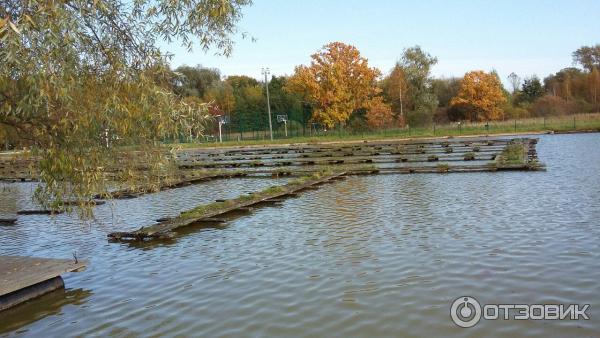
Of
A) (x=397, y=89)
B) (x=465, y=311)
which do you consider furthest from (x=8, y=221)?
(x=397, y=89)

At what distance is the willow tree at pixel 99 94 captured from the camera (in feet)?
18.6

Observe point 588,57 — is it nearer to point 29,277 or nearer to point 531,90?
point 531,90

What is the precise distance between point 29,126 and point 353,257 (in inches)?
185

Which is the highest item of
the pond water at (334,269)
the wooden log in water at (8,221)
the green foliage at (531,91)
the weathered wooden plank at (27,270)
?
the green foliage at (531,91)

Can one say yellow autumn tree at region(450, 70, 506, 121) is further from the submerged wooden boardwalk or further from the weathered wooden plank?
the weathered wooden plank

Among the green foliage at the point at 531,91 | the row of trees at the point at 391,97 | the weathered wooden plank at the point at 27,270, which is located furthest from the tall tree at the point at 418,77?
the weathered wooden plank at the point at 27,270

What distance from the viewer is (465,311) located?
5930 millimetres

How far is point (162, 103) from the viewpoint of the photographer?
6.36 metres

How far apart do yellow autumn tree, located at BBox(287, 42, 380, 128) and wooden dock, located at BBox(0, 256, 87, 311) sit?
50.5 meters

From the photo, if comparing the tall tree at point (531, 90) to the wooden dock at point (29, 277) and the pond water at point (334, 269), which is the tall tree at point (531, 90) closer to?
the pond water at point (334, 269)

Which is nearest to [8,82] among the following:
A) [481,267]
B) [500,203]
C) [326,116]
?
[481,267]

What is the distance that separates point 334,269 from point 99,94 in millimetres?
3810

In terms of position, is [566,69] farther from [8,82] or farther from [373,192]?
[8,82]

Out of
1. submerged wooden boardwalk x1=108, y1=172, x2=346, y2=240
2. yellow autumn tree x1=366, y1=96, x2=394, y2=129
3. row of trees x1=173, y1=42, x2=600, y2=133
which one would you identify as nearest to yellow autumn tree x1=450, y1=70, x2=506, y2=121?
row of trees x1=173, y1=42, x2=600, y2=133
